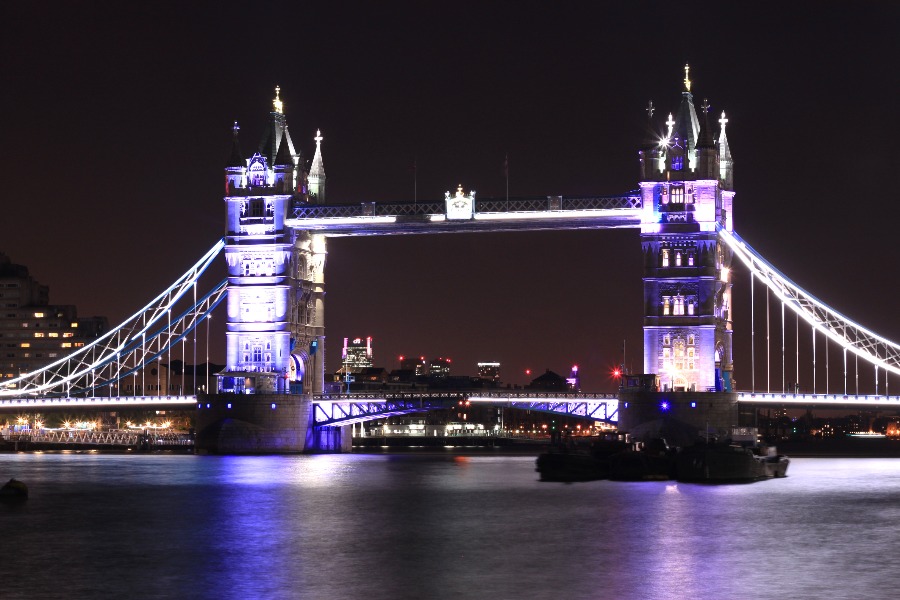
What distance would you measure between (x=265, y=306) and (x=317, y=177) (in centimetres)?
1096

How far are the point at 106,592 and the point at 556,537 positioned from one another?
587 inches

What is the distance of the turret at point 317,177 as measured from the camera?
105 m

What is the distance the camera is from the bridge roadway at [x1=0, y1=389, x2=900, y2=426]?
9538 centimetres

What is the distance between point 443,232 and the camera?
316 feet

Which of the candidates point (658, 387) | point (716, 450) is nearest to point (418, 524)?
point (716, 450)

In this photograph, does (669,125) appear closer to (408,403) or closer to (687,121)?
(687,121)

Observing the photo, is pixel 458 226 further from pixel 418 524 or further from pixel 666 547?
pixel 666 547

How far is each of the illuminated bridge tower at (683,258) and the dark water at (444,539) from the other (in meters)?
19.5

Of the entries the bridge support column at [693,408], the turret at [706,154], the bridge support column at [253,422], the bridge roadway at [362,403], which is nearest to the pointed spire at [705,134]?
the turret at [706,154]

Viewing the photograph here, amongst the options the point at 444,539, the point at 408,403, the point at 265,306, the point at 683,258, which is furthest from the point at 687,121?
the point at 444,539

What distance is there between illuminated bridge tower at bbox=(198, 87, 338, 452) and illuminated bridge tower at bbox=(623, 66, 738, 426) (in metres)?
22.8

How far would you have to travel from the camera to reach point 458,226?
9506 centimetres

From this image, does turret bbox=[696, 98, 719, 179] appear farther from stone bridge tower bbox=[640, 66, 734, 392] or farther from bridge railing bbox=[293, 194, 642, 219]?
bridge railing bbox=[293, 194, 642, 219]

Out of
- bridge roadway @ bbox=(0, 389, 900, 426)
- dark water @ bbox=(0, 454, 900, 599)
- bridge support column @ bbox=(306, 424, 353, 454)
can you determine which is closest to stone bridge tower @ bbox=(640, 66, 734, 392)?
bridge roadway @ bbox=(0, 389, 900, 426)
